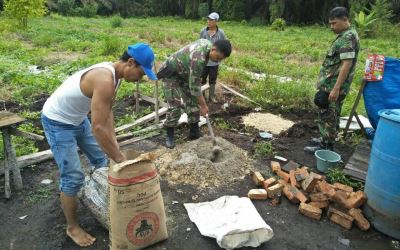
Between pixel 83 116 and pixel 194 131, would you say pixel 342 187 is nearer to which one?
pixel 194 131

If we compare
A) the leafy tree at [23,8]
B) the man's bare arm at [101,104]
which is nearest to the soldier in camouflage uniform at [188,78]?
the man's bare arm at [101,104]

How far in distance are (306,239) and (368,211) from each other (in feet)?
2.57

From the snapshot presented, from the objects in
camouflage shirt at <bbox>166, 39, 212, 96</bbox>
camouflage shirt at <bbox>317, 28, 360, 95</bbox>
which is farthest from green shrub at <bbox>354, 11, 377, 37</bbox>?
camouflage shirt at <bbox>166, 39, 212, 96</bbox>

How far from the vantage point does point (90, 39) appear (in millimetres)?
15211

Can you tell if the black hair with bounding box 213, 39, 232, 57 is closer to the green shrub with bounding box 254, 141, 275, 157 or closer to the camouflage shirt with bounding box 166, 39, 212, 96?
the camouflage shirt with bounding box 166, 39, 212, 96

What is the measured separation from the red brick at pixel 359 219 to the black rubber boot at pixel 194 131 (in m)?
2.51

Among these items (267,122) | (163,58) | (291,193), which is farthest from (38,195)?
(163,58)

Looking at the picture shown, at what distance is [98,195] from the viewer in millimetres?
3316

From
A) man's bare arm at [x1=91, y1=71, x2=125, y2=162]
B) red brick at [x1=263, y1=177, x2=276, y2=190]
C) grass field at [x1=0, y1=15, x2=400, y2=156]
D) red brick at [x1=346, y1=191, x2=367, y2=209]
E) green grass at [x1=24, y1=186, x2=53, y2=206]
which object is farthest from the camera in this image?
grass field at [x1=0, y1=15, x2=400, y2=156]

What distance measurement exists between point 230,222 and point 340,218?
3.97ft

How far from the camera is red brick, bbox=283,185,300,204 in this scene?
400 cm

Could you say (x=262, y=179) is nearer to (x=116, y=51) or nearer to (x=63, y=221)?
(x=63, y=221)

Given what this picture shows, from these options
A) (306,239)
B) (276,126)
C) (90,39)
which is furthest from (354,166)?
(90,39)

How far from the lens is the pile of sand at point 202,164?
4.35m
